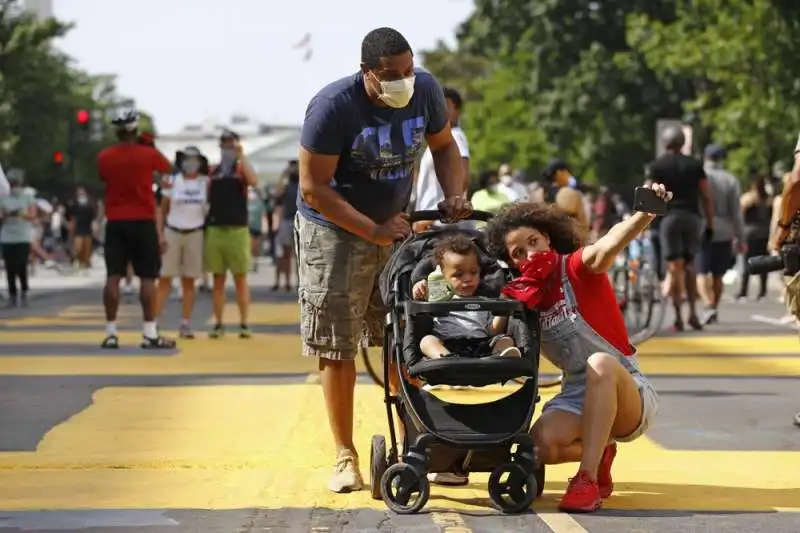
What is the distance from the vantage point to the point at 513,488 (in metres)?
7.51

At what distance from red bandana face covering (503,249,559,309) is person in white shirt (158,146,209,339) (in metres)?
10.8

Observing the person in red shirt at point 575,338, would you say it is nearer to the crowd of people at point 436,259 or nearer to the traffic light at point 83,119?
the crowd of people at point 436,259

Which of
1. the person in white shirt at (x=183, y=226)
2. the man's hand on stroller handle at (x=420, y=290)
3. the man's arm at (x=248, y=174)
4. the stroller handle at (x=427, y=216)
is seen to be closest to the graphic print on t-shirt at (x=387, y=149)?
the stroller handle at (x=427, y=216)

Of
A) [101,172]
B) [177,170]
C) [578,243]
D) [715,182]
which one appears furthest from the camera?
[715,182]

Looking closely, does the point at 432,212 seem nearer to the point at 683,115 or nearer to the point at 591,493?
the point at 591,493

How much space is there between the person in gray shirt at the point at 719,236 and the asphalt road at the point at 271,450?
3.55m

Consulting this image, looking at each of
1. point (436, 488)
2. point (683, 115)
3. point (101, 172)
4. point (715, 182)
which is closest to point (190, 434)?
point (436, 488)

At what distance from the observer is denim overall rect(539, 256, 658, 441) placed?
7785 millimetres

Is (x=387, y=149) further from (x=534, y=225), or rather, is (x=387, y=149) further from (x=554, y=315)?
(x=554, y=315)

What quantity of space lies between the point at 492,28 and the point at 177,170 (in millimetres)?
46953

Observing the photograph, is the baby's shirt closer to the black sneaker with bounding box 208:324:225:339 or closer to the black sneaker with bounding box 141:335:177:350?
the black sneaker with bounding box 141:335:177:350

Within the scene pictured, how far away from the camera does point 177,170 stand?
19.0 meters

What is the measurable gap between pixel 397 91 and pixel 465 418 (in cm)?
130

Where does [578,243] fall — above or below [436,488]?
above
